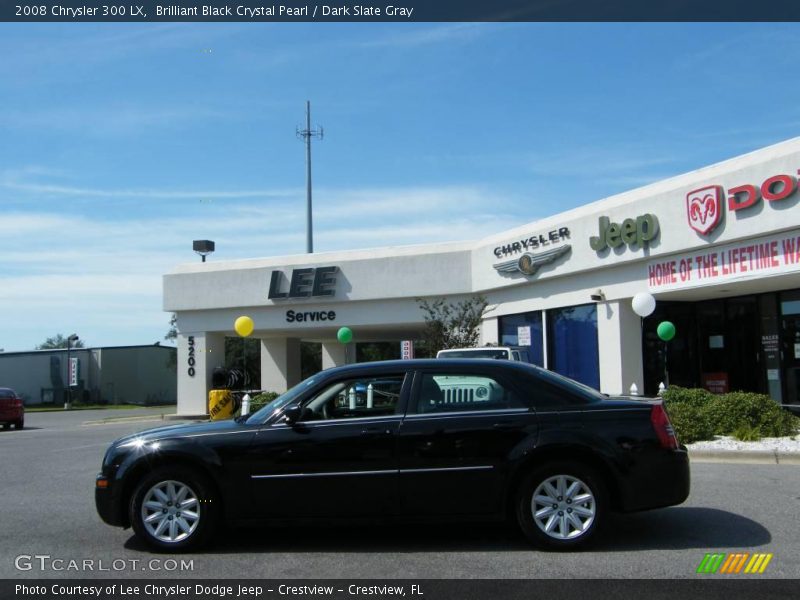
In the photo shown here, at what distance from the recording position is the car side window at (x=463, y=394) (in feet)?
22.3

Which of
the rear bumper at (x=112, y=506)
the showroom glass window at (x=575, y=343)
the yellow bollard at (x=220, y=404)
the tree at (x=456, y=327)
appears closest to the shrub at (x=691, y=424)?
the showroom glass window at (x=575, y=343)

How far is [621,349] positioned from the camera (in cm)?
1984

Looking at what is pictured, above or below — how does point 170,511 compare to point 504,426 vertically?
below

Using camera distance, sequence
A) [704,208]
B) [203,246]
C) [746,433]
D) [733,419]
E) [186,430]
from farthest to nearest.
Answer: [203,246] → [704,208] → [733,419] → [746,433] → [186,430]

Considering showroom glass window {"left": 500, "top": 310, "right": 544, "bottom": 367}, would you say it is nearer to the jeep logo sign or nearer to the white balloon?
the jeep logo sign

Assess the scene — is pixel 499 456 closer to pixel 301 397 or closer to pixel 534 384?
pixel 534 384

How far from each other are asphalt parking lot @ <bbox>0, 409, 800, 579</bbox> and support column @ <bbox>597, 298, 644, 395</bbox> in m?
10.9

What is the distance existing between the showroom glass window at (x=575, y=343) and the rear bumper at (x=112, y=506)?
52.2 ft

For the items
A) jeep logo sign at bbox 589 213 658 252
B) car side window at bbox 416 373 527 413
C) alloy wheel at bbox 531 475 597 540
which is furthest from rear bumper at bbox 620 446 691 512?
jeep logo sign at bbox 589 213 658 252

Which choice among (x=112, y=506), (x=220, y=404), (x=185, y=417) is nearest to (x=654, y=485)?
(x=112, y=506)

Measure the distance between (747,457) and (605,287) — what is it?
31.1 ft

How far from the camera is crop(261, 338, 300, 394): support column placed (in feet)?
116

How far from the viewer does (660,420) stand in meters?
6.72
